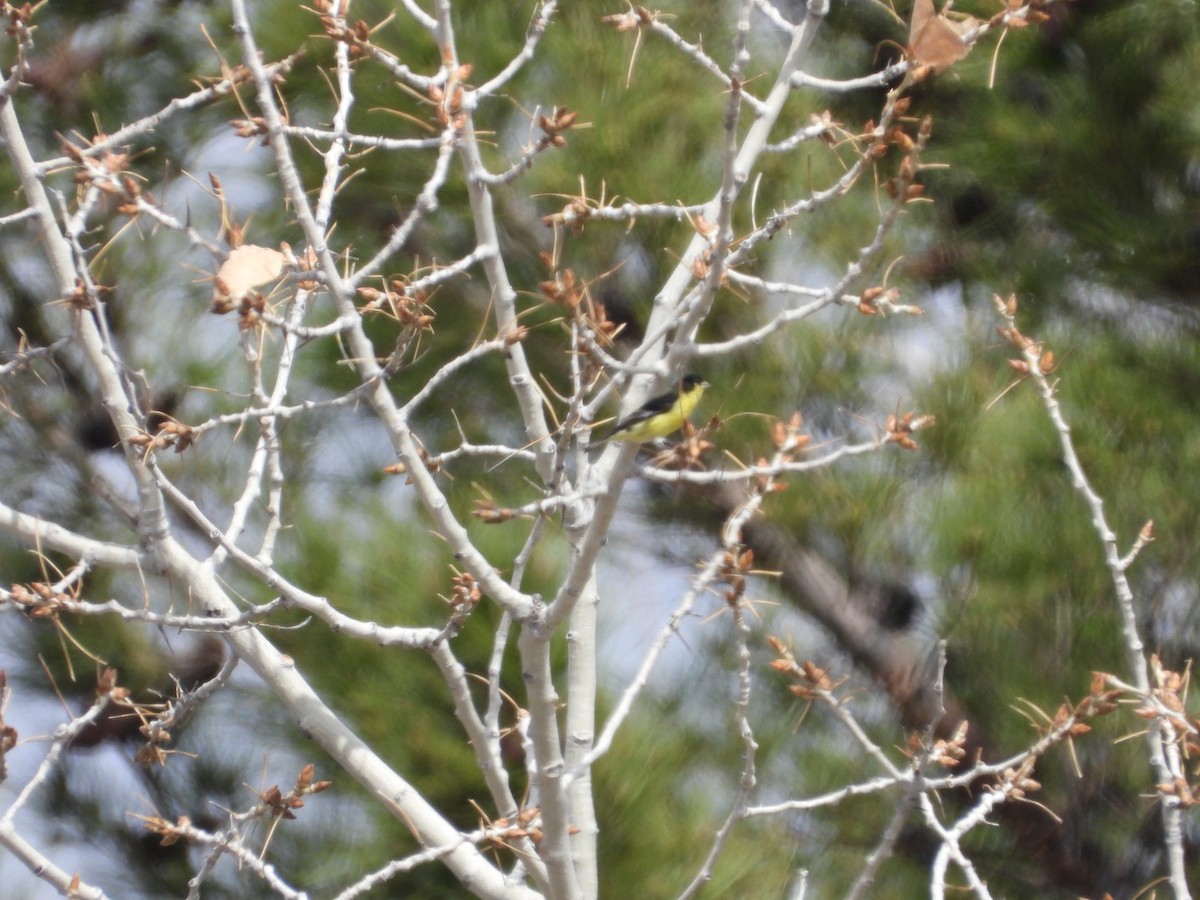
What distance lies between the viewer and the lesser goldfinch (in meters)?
1.07

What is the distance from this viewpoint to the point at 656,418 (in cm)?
118

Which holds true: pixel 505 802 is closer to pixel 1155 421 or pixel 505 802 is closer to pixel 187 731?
pixel 187 731

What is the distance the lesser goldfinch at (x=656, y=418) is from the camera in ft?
3.50

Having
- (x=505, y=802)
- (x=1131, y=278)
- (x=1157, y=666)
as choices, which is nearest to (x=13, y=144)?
(x=505, y=802)

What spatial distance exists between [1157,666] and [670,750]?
0.67 metres

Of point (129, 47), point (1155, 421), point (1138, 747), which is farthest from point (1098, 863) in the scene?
point (129, 47)

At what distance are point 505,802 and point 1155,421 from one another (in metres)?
0.99

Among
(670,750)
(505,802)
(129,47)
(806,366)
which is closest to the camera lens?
(505,802)

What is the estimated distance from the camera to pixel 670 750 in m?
1.65

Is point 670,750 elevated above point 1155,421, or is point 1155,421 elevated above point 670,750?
point 1155,421

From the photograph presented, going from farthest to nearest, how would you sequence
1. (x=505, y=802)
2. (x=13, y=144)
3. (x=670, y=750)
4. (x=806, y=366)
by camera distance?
(x=806, y=366)
(x=670, y=750)
(x=505, y=802)
(x=13, y=144)

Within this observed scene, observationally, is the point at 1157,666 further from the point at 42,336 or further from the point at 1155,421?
the point at 42,336

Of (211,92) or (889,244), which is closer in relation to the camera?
(211,92)

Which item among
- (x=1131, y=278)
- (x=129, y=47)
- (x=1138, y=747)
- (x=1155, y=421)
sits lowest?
(x=1138, y=747)
